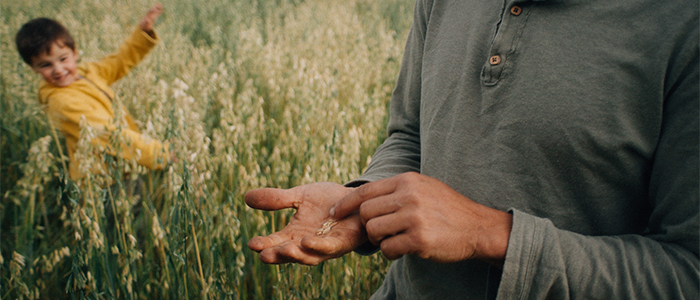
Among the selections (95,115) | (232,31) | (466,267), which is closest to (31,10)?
(232,31)

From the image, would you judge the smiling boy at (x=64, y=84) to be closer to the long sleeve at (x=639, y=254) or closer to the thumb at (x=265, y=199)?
the thumb at (x=265, y=199)

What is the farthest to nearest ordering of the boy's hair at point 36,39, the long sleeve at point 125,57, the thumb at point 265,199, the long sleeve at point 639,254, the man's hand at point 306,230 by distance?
the long sleeve at point 125,57 → the boy's hair at point 36,39 → the thumb at point 265,199 → the man's hand at point 306,230 → the long sleeve at point 639,254

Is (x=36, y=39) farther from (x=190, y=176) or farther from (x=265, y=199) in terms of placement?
(x=265, y=199)

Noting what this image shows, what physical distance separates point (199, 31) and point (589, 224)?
600 centimetres

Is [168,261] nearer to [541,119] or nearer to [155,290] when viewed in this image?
[155,290]

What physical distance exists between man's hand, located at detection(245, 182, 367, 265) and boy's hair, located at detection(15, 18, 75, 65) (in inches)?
101

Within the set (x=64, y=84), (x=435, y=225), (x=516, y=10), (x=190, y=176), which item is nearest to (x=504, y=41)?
(x=516, y=10)

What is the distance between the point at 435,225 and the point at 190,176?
0.87m

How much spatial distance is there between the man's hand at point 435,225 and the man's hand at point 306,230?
0.40 feet

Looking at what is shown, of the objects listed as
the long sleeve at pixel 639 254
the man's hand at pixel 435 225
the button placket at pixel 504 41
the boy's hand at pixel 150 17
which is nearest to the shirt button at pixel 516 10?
the button placket at pixel 504 41

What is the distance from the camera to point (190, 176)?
1.23 m

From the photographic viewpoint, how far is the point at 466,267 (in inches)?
34.1

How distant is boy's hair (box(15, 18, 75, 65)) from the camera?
2533 mm

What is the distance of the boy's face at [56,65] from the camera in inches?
101
